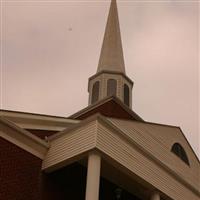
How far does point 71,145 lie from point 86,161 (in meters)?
0.89

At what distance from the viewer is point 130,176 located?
16.2m

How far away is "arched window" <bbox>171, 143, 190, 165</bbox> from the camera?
71.3 feet

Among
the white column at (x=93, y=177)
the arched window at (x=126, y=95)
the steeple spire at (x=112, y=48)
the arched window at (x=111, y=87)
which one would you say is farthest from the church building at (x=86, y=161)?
the steeple spire at (x=112, y=48)

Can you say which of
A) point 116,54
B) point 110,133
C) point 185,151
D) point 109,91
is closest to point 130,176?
point 110,133

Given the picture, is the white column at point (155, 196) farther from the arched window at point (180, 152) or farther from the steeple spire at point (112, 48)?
the steeple spire at point (112, 48)

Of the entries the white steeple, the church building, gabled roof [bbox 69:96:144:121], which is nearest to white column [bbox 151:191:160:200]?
the church building

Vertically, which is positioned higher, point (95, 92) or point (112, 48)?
point (112, 48)

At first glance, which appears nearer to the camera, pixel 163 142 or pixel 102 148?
pixel 102 148

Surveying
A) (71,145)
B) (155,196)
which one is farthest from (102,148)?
(155,196)

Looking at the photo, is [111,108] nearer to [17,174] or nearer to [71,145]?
[71,145]

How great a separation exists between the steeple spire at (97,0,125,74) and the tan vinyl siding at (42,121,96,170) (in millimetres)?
12820

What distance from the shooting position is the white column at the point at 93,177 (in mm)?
14041

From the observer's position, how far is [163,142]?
20188 millimetres

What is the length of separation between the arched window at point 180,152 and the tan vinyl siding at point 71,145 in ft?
23.8
